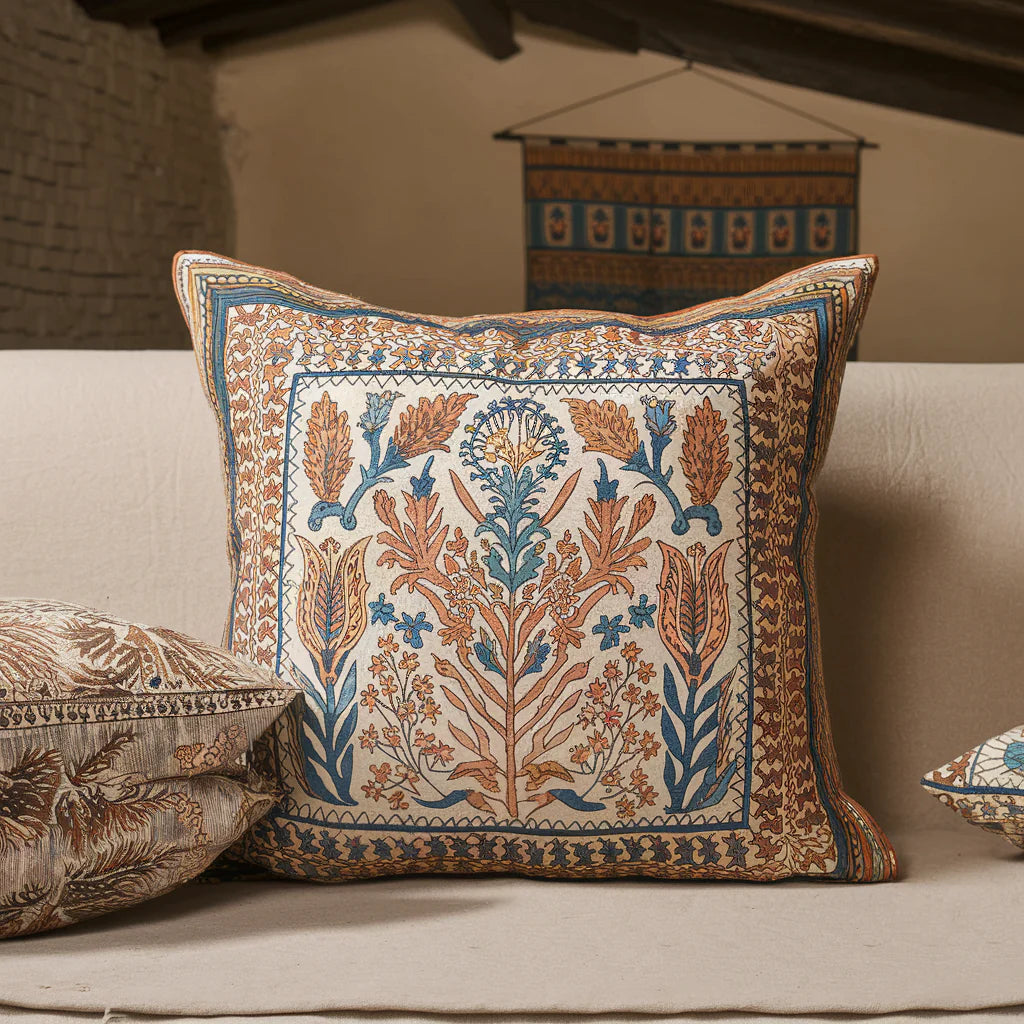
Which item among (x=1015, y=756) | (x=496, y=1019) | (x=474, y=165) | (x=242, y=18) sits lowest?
(x=496, y=1019)

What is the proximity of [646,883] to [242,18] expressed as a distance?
225 inches

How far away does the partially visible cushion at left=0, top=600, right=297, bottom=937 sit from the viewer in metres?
0.81

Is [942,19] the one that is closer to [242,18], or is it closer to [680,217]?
[680,217]

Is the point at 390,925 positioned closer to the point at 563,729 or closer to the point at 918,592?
the point at 563,729

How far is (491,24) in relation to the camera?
600 cm

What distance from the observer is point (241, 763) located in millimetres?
912

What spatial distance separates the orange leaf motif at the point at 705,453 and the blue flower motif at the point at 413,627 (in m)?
0.24

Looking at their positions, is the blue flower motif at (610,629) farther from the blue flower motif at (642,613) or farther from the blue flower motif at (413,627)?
the blue flower motif at (413,627)

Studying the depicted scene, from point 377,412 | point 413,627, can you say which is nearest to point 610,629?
point 413,627

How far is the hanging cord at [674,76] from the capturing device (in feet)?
19.9

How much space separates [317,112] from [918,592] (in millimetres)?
5787

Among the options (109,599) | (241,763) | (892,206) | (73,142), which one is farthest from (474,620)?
(892,206)

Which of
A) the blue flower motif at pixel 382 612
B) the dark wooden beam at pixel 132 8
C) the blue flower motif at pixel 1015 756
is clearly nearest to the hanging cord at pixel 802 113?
the dark wooden beam at pixel 132 8

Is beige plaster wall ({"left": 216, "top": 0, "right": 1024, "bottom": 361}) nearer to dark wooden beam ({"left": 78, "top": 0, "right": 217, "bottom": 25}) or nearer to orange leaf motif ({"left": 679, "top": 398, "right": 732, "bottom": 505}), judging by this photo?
dark wooden beam ({"left": 78, "top": 0, "right": 217, "bottom": 25})
